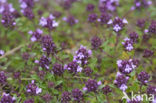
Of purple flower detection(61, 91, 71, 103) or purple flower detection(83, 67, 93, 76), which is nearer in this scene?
purple flower detection(61, 91, 71, 103)

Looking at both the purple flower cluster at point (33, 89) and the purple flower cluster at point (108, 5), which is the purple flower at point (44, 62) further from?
the purple flower cluster at point (108, 5)

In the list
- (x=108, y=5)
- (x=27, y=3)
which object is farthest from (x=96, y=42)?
(x=27, y=3)

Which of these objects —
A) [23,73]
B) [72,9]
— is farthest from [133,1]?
[23,73]

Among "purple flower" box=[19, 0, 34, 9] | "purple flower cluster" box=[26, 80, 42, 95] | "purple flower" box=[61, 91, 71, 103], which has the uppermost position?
"purple flower" box=[19, 0, 34, 9]

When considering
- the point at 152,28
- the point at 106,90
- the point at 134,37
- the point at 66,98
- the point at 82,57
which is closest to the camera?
the point at 66,98

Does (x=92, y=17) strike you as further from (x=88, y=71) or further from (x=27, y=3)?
(x=27, y=3)

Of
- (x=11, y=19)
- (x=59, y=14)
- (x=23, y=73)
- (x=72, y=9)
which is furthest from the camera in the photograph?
(x=72, y=9)

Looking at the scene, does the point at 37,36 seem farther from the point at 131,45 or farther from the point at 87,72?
the point at 131,45

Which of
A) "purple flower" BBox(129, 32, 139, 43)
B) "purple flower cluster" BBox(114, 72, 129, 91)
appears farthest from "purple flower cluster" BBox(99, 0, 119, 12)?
"purple flower cluster" BBox(114, 72, 129, 91)

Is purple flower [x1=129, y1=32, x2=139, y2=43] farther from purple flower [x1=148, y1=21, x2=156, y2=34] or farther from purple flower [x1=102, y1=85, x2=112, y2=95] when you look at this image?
purple flower [x1=102, y1=85, x2=112, y2=95]

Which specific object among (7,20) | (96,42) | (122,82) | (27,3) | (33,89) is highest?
(27,3)

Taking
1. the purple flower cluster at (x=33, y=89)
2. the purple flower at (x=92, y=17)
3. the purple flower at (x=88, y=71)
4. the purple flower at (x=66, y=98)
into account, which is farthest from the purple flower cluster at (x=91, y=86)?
the purple flower at (x=92, y=17)
